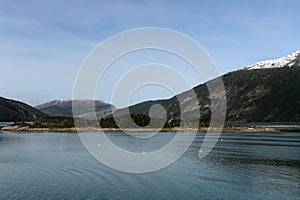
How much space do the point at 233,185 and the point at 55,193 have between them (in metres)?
23.5

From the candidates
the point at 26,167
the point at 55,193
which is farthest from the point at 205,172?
the point at 26,167

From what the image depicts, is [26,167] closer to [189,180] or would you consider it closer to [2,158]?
[2,158]

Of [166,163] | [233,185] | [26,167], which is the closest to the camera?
[233,185]

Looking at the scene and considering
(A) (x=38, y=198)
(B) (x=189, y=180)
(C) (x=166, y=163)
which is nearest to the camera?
(A) (x=38, y=198)

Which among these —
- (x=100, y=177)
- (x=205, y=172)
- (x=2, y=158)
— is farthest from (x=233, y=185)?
(x=2, y=158)

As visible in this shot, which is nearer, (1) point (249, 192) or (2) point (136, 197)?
(2) point (136, 197)

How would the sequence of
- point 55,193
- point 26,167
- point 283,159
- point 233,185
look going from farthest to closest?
point 283,159 → point 26,167 → point 233,185 → point 55,193

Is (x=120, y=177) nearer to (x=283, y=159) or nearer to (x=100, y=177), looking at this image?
(x=100, y=177)

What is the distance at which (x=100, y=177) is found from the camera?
54906 millimetres

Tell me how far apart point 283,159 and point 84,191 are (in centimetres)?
5154

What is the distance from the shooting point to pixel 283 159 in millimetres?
79938

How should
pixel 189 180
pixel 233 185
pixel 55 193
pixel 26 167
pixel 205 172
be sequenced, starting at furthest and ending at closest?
pixel 26 167
pixel 205 172
pixel 189 180
pixel 233 185
pixel 55 193

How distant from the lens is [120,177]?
179ft

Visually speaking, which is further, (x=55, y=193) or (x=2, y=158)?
(x=2, y=158)
